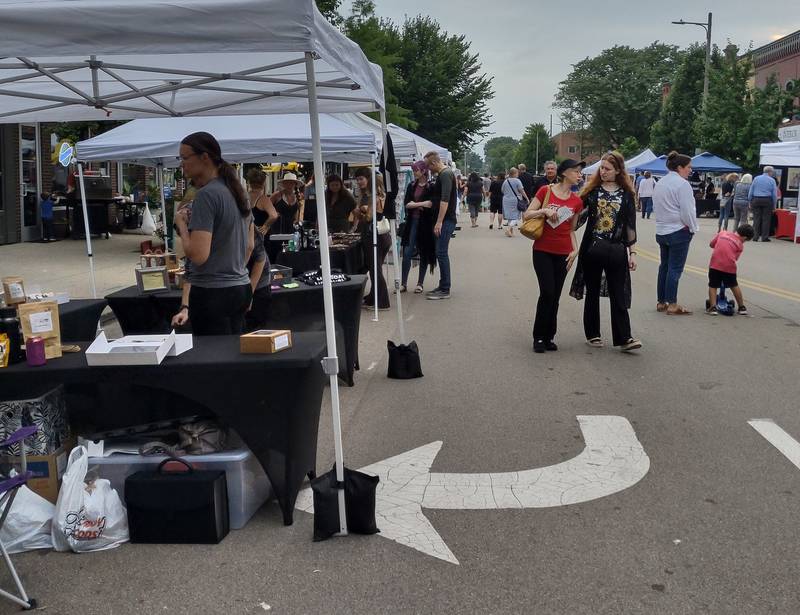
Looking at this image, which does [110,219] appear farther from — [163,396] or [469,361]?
[163,396]

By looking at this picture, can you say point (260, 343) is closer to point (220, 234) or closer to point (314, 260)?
point (220, 234)

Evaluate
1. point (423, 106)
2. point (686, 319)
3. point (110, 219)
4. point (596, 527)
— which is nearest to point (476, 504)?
point (596, 527)

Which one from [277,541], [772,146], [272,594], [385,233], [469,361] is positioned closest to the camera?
[272,594]

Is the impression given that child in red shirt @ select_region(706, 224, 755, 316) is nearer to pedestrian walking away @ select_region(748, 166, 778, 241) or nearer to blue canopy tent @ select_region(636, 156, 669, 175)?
pedestrian walking away @ select_region(748, 166, 778, 241)

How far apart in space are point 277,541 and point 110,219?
2087 cm

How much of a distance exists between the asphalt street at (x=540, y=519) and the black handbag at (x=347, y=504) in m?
0.07

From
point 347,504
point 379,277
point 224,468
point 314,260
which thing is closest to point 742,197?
point 379,277

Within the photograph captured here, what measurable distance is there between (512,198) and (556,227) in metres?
17.1

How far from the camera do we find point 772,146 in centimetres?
2327

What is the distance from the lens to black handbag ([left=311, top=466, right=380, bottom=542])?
415cm

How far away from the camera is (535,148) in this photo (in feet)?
462

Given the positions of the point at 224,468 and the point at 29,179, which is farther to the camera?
the point at 29,179

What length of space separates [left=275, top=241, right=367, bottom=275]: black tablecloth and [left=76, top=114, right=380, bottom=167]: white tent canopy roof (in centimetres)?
126

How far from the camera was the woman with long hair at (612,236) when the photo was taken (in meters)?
8.18
